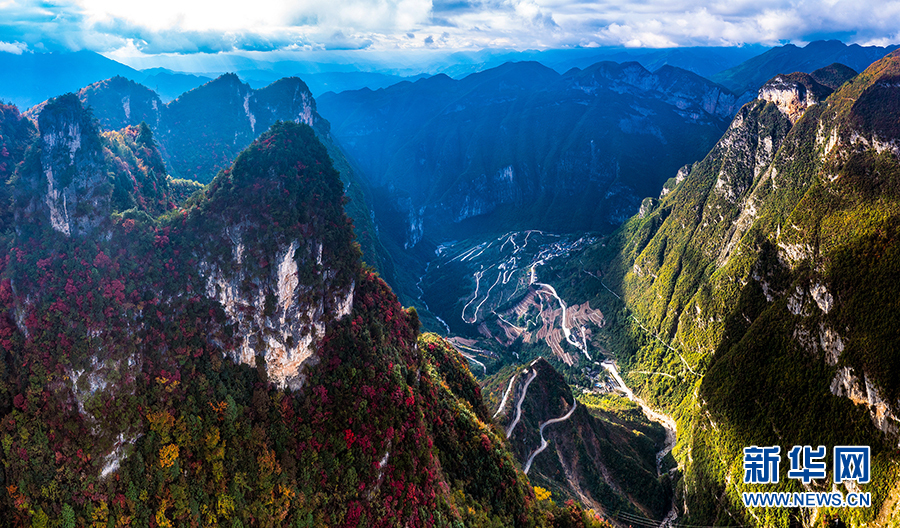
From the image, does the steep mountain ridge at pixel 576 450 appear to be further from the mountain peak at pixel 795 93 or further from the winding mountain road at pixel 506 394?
the mountain peak at pixel 795 93

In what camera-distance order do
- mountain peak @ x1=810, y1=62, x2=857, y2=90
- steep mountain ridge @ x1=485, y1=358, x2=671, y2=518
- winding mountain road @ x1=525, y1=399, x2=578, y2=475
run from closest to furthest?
steep mountain ridge @ x1=485, y1=358, x2=671, y2=518
winding mountain road @ x1=525, y1=399, x2=578, y2=475
mountain peak @ x1=810, y1=62, x2=857, y2=90

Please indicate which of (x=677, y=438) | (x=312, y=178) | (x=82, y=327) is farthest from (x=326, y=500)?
(x=677, y=438)

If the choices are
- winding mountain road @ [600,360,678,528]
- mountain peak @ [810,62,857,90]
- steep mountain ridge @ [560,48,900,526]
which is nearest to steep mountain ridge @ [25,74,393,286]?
winding mountain road @ [600,360,678,528]

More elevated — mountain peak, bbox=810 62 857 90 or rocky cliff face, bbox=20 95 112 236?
mountain peak, bbox=810 62 857 90

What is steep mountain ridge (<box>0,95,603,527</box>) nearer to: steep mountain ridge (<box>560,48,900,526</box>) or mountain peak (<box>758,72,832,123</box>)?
steep mountain ridge (<box>560,48,900,526</box>)

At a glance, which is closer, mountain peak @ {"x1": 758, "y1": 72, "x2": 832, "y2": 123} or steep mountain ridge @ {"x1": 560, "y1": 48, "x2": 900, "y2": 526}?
steep mountain ridge @ {"x1": 560, "y1": 48, "x2": 900, "y2": 526}

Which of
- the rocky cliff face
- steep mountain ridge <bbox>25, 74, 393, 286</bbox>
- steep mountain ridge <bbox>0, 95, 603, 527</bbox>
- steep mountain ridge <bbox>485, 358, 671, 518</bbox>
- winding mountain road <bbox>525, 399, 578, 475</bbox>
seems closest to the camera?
steep mountain ridge <bbox>0, 95, 603, 527</bbox>

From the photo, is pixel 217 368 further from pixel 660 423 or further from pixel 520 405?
pixel 660 423

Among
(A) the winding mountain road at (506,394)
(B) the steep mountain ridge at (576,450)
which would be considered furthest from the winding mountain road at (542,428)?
(A) the winding mountain road at (506,394)
